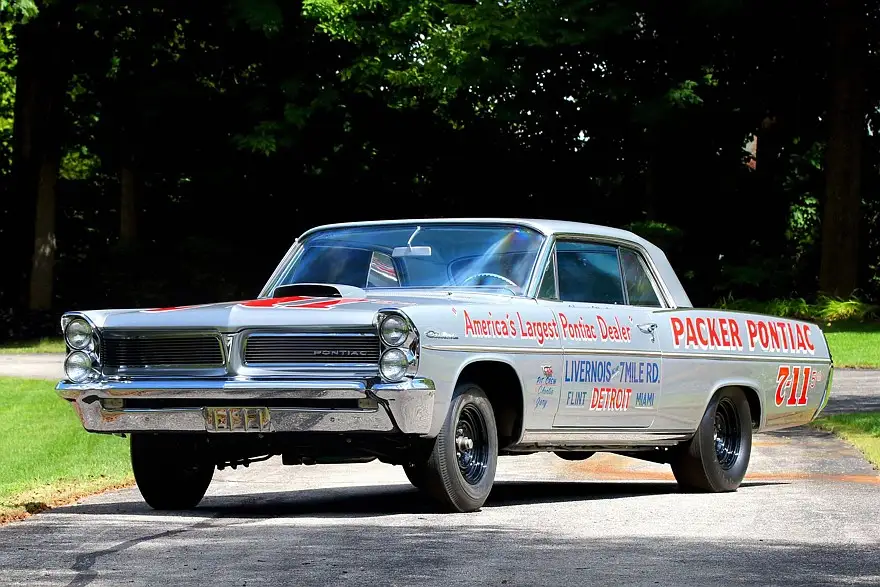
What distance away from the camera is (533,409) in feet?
34.2

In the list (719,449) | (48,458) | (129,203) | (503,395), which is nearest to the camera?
(503,395)

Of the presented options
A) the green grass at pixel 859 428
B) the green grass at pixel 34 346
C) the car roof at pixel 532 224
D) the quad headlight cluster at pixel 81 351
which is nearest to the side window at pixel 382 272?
the car roof at pixel 532 224

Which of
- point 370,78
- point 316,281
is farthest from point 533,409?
point 370,78

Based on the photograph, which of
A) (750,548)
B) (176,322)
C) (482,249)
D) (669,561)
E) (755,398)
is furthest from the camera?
(755,398)

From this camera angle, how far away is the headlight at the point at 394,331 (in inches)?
373

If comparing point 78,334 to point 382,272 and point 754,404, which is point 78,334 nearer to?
point 382,272

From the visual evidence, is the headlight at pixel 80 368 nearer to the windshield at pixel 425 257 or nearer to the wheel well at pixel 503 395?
the windshield at pixel 425 257

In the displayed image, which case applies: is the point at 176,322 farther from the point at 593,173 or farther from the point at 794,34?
the point at 593,173

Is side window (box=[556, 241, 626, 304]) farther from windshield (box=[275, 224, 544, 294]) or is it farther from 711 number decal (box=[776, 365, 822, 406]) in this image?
711 number decal (box=[776, 365, 822, 406])

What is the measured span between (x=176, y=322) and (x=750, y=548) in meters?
3.49

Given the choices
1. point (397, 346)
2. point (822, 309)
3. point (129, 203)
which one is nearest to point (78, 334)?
point (397, 346)

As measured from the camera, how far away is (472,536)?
8.95 meters

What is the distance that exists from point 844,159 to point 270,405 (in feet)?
89.5

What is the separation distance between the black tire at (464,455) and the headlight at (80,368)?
6.89 ft
